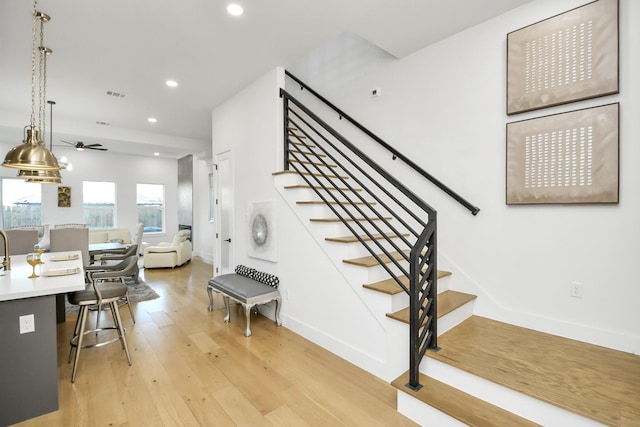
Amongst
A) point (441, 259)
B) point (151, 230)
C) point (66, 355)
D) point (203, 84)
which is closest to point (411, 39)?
point (441, 259)

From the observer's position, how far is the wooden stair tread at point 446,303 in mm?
2295

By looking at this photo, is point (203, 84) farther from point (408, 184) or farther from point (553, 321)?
point (553, 321)

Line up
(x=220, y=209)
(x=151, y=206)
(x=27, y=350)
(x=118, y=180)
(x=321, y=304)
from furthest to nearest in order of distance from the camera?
1. (x=151, y=206)
2. (x=118, y=180)
3. (x=220, y=209)
4. (x=321, y=304)
5. (x=27, y=350)

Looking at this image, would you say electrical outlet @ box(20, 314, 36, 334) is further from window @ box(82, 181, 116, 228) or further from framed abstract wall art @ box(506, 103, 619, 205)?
window @ box(82, 181, 116, 228)

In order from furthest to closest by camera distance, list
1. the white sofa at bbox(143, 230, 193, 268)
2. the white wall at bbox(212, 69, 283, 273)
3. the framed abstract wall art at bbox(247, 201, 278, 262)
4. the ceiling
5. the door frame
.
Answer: the white sofa at bbox(143, 230, 193, 268)
the door frame
the white wall at bbox(212, 69, 283, 273)
the framed abstract wall art at bbox(247, 201, 278, 262)
the ceiling

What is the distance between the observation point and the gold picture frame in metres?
7.98

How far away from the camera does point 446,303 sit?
270 cm

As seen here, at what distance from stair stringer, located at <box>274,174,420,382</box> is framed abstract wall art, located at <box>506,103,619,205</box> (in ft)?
4.86

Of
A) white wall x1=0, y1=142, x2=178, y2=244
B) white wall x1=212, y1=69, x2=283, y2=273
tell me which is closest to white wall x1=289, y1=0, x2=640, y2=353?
white wall x1=212, y1=69, x2=283, y2=273

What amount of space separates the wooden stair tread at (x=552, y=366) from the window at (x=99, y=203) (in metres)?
9.63

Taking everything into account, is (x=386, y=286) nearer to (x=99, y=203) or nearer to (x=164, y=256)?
(x=164, y=256)

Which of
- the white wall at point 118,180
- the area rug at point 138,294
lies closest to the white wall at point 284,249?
the area rug at point 138,294

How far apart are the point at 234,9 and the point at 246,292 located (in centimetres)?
282

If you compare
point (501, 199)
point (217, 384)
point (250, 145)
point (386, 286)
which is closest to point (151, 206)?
point (250, 145)
